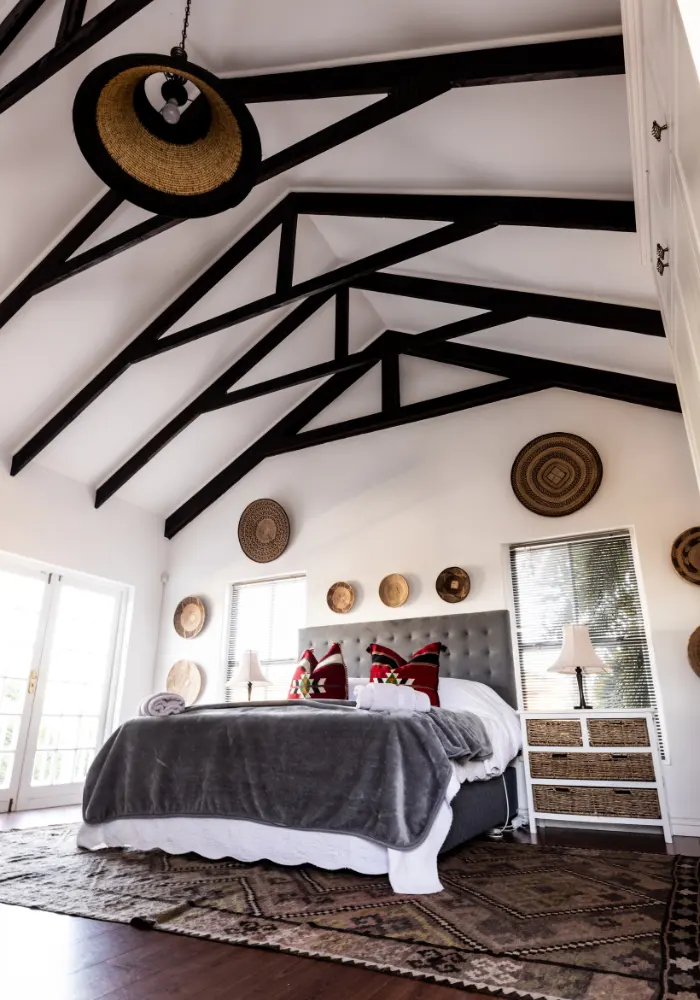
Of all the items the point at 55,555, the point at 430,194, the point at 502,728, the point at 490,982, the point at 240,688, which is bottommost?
the point at 490,982

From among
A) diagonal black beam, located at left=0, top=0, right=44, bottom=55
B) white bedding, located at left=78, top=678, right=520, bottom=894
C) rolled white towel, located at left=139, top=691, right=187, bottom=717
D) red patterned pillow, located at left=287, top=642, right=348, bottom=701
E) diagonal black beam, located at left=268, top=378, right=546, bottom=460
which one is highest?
diagonal black beam, located at left=0, top=0, right=44, bottom=55

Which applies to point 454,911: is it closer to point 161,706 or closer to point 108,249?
point 161,706

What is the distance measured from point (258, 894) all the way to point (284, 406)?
482 centimetres

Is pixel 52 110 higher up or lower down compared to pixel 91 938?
higher up

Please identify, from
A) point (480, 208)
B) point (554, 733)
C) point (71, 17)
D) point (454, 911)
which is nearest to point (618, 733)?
point (554, 733)

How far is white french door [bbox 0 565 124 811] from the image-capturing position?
16.7ft

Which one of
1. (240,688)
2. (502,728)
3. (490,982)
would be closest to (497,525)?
(502,728)

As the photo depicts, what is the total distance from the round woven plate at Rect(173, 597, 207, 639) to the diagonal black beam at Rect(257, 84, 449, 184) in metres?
4.21

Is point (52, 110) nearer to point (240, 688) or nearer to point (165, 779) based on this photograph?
point (165, 779)

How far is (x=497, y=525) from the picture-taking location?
5164 millimetres

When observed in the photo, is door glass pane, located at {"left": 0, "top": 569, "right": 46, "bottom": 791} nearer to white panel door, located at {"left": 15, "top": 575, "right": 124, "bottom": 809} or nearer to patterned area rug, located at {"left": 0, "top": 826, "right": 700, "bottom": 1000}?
white panel door, located at {"left": 15, "top": 575, "right": 124, "bottom": 809}

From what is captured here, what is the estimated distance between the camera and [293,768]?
2797mm

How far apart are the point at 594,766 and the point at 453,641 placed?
144 centimetres

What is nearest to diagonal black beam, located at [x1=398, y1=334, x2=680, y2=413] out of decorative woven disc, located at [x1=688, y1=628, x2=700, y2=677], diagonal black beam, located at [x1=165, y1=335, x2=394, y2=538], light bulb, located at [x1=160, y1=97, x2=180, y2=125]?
diagonal black beam, located at [x1=165, y1=335, x2=394, y2=538]
